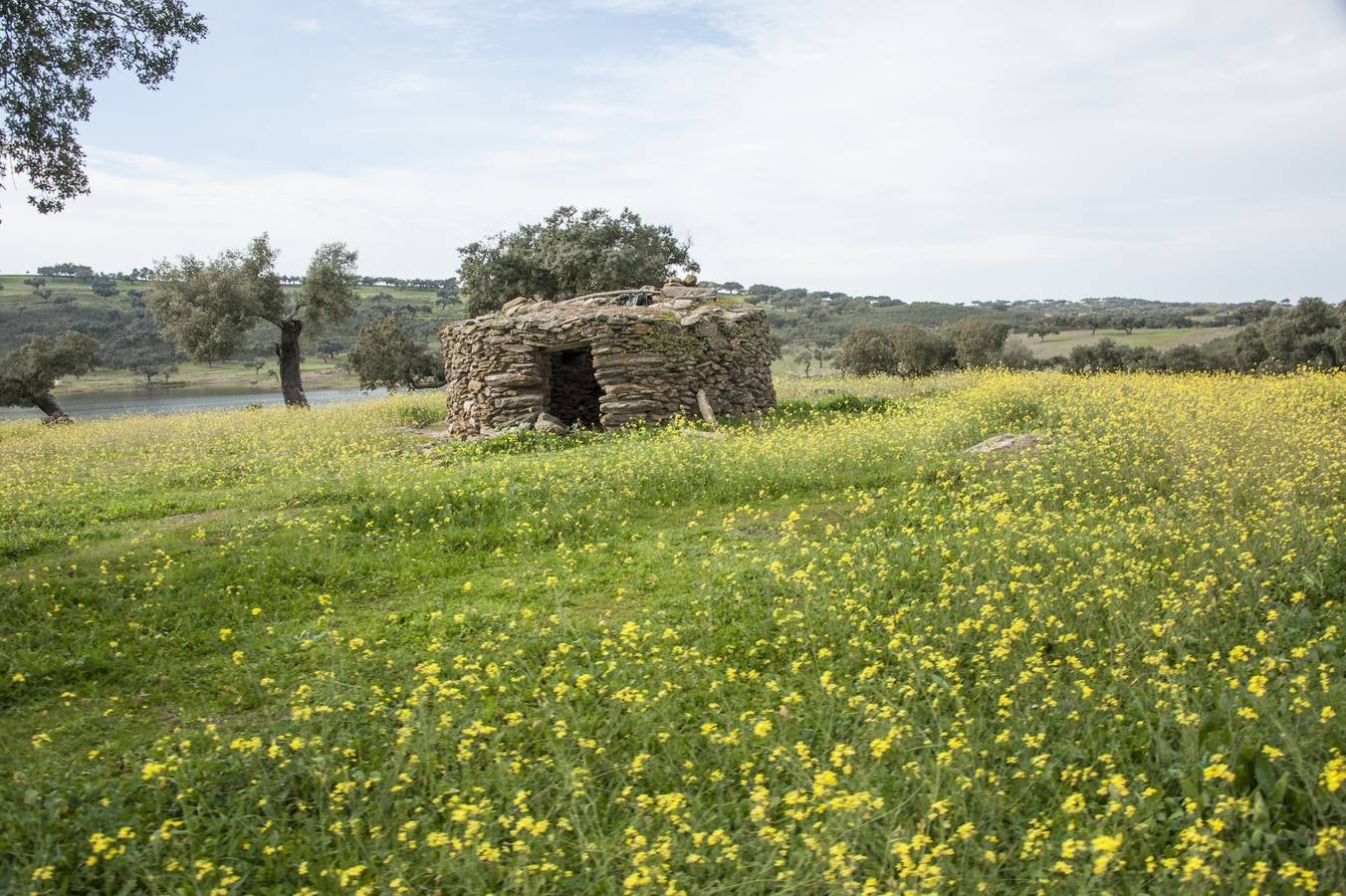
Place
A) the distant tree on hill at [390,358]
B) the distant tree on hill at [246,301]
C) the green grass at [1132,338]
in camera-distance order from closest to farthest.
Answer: the distant tree on hill at [246,301], the green grass at [1132,338], the distant tree on hill at [390,358]

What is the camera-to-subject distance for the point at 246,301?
27266mm

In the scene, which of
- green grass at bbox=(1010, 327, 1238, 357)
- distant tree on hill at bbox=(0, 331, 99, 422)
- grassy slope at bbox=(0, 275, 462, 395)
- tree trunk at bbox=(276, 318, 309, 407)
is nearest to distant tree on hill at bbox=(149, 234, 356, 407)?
tree trunk at bbox=(276, 318, 309, 407)

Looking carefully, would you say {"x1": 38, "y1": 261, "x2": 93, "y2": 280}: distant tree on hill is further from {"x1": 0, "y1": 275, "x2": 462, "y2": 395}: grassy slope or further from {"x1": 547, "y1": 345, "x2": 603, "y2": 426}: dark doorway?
{"x1": 547, "y1": 345, "x2": 603, "y2": 426}: dark doorway

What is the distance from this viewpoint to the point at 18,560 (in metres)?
8.62

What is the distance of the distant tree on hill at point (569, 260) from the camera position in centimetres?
2962

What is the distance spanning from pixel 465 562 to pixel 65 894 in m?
4.72

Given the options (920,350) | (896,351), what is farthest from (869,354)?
(920,350)

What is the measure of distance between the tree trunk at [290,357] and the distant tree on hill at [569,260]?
652 cm

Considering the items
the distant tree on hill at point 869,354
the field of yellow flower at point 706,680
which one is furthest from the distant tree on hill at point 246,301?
the distant tree on hill at point 869,354

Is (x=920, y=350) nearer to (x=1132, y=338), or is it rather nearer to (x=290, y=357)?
(x=1132, y=338)

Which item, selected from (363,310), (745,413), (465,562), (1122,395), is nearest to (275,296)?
(745,413)

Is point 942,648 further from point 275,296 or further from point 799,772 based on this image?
point 275,296

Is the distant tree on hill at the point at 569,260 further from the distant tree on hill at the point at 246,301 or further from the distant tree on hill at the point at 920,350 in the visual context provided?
the distant tree on hill at the point at 920,350

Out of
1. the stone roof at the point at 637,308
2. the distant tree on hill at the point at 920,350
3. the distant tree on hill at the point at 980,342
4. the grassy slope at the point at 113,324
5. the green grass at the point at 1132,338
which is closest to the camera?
the stone roof at the point at 637,308
